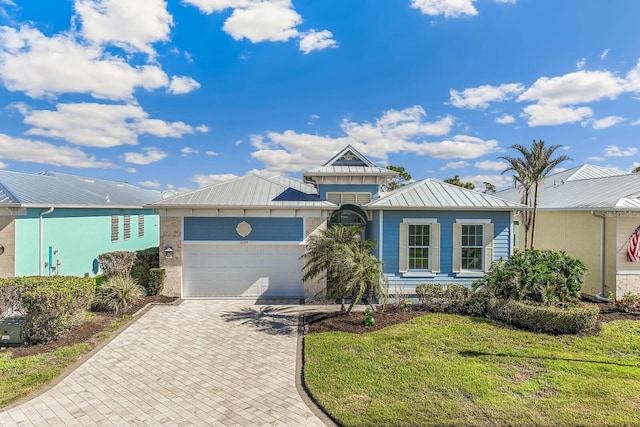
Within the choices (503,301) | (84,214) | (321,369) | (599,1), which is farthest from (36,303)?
(599,1)

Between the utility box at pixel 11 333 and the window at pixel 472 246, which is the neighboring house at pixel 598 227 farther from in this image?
the utility box at pixel 11 333

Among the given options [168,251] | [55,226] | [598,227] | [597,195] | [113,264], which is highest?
[597,195]

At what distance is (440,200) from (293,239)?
5906mm

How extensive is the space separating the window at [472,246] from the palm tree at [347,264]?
4133 millimetres

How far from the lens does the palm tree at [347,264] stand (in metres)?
9.71

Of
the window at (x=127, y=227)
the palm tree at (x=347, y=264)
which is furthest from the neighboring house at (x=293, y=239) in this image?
the window at (x=127, y=227)

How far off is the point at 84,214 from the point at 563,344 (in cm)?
1873

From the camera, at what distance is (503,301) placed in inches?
410

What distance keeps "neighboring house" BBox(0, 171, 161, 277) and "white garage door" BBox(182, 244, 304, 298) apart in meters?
4.03

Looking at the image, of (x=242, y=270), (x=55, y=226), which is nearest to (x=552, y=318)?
(x=242, y=270)

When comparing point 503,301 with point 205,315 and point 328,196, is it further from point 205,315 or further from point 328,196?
point 205,315

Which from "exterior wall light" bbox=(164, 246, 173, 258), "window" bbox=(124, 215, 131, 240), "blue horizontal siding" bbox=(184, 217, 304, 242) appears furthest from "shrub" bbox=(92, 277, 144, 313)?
"window" bbox=(124, 215, 131, 240)

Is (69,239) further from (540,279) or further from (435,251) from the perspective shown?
(540,279)

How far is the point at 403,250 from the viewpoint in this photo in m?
12.9
